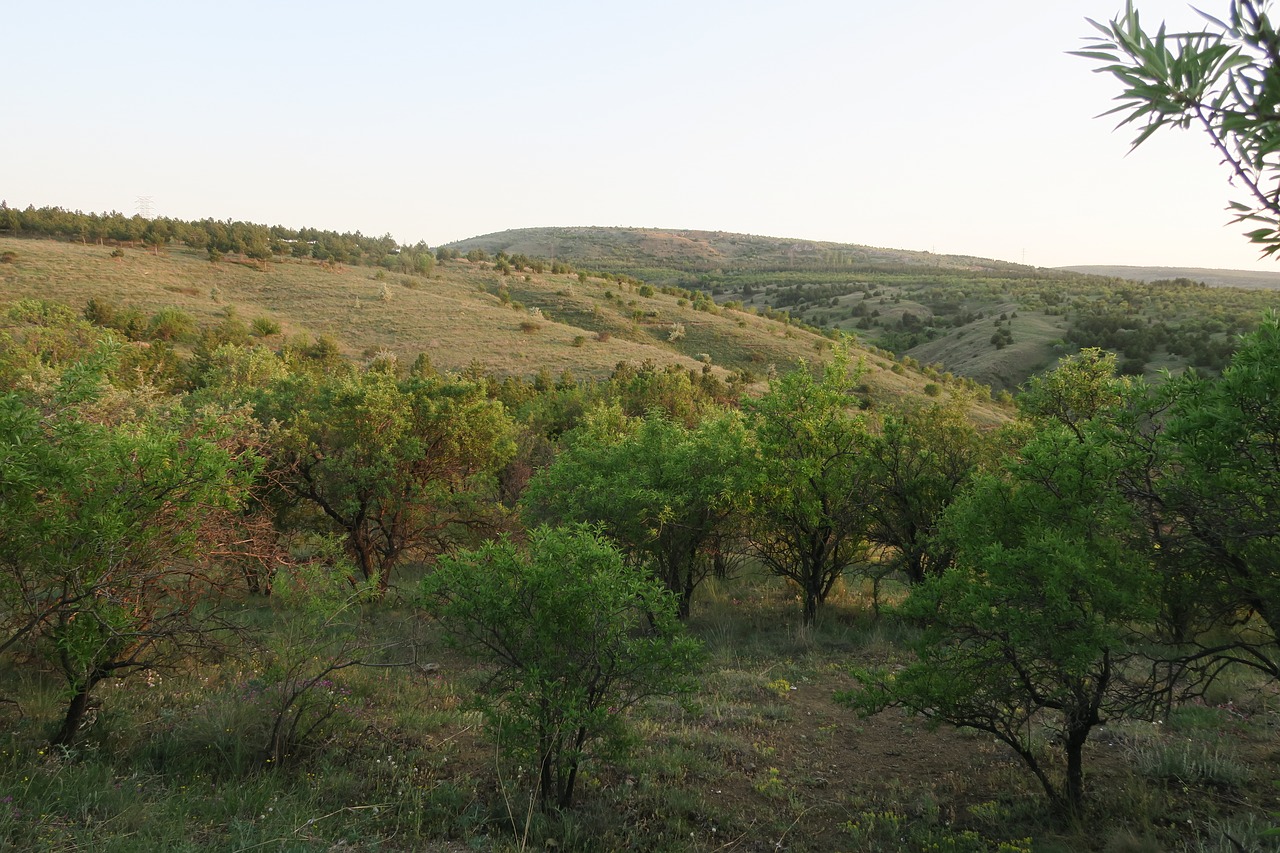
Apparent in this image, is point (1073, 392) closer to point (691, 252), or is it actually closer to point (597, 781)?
point (597, 781)

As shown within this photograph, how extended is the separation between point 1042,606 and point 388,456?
10.9m

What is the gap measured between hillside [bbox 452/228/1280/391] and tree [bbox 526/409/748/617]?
8857 millimetres

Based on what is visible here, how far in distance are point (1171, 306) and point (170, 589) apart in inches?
2897

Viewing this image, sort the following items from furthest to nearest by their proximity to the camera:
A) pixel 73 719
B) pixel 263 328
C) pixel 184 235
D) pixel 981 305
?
pixel 981 305, pixel 184 235, pixel 263 328, pixel 73 719

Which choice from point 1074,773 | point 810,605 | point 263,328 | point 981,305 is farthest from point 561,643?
point 981,305

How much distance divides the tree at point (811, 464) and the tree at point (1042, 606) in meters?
4.81

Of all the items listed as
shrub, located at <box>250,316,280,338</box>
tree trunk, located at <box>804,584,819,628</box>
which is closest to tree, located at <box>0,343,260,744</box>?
tree trunk, located at <box>804,584,819,628</box>

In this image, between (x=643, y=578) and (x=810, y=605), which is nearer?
(x=643, y=578)

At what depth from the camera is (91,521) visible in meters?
5.72

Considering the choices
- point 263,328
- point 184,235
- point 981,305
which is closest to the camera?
point 263,328

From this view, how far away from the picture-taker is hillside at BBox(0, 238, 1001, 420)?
40188 mm

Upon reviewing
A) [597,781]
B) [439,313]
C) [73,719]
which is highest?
[439,313]

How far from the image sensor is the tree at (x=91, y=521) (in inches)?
212

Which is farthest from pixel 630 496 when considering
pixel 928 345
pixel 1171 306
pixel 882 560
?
pixel 1171 306
